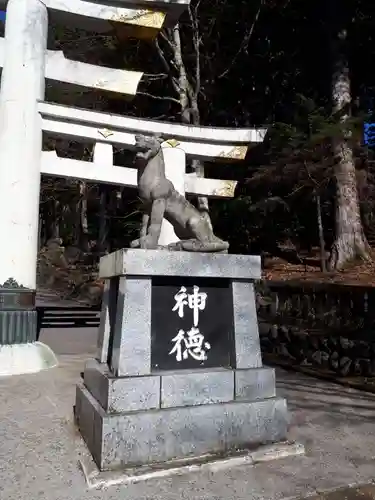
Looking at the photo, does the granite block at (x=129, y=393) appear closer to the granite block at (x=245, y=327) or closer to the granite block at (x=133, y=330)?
the granite block at (x=133, y=330)

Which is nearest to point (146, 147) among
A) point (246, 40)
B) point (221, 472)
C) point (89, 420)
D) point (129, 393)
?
point (129, 393)

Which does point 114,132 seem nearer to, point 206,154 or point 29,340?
point 206,154

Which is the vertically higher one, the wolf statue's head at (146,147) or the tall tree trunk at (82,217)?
the tall tree trunk at (82,217)

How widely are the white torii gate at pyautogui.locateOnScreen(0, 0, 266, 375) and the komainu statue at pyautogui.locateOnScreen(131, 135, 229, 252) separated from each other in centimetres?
272

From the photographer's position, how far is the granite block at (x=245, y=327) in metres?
3.73

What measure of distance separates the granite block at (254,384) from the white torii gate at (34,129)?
12.0 ft

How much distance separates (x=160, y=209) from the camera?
12.8ft

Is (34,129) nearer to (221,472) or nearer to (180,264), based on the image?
(180,264)

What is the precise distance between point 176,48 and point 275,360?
10.8m

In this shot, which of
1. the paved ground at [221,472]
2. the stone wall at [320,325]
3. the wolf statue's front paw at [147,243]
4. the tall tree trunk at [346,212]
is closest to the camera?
the paved ground at [221,472]

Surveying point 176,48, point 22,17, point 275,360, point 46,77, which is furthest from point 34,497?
point 176,48

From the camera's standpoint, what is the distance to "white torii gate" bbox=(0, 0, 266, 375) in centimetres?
638

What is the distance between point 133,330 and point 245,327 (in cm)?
102

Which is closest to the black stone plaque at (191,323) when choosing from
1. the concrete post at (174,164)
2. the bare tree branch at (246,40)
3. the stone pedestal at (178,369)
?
the stone pedestal at (178,369)
